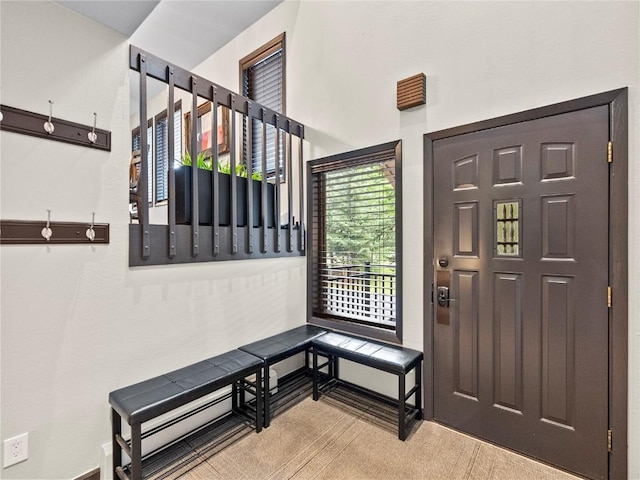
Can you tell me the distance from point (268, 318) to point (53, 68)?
87.2 inches

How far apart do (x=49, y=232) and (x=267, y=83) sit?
2.96 m

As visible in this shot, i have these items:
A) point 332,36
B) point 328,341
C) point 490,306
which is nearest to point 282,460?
point 328,341

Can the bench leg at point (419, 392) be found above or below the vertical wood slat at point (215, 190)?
below

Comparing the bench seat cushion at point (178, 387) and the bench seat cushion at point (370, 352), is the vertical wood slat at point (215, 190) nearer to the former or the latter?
the bench seat cushion at point (178, 387)

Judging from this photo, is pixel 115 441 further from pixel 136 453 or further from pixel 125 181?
pixel 125 181

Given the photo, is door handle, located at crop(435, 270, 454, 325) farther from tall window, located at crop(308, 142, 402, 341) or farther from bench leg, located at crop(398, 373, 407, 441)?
bench leg, located at crop(398, 373, 407, 441)

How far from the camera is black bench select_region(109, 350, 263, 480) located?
1634 mm

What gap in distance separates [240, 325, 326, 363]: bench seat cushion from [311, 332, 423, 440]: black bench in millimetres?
109

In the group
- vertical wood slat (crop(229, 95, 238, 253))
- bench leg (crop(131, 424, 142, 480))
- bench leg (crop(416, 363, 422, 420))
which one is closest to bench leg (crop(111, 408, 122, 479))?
bench leg (crop(131, 424, 142, 480))

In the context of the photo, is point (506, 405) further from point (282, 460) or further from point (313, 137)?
point (313, 137)

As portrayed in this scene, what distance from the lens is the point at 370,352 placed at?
2.39m

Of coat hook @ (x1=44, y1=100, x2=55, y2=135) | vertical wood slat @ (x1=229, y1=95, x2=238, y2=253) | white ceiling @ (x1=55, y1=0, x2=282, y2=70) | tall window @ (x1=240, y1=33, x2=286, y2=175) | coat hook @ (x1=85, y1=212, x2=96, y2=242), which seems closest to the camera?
coat hook @ (x1=44, y1=100, x2=55, y2=135)

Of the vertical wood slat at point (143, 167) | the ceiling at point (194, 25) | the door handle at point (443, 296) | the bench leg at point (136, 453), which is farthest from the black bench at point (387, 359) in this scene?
the ceiling at point (194, 25)

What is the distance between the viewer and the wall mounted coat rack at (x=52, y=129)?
4.89 feet
